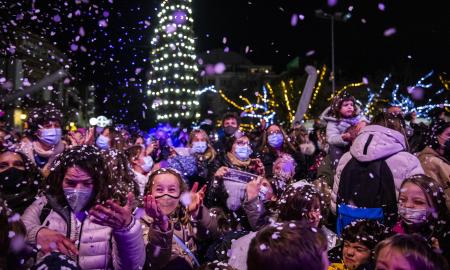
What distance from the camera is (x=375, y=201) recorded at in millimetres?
4531

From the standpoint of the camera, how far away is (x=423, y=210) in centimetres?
380

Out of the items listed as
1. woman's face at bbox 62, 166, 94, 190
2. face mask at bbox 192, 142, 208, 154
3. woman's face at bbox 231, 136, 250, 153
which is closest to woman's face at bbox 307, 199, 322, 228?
woman's face at bbox 62, 166, 94, 190

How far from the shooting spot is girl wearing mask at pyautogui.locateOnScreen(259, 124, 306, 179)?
7316 mm

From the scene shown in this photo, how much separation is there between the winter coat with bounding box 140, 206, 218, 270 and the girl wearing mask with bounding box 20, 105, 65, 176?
2.37 metres

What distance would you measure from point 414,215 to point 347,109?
8.00ft

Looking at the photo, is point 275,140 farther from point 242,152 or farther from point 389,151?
point 389,151

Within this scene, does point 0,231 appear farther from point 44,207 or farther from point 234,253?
point 234,253

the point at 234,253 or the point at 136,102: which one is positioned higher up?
the point at 136,102

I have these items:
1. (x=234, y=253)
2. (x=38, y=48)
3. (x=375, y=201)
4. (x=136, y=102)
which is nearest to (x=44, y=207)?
(x=234, y=253)

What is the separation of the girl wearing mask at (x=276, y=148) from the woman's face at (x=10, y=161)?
369 cm

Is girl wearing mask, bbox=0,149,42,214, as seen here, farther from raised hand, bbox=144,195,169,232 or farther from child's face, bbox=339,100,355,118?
child's face, bbox=339,100,355,118

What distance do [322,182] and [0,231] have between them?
4.14 meters

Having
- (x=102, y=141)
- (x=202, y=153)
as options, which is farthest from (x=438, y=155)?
(x=102, y=141)

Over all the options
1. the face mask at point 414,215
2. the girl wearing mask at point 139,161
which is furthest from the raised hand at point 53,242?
the girl wearing mask at point 139,161
